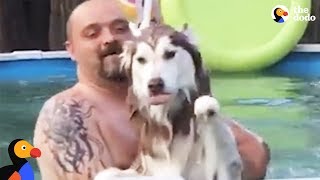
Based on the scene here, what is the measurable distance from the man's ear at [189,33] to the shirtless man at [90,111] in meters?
0.16

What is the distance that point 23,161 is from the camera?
2.19 m

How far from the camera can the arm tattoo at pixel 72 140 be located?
7.20 feet

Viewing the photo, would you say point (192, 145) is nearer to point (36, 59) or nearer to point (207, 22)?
point (207, 22)

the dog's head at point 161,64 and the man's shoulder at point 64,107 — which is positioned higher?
the dog's head at point 161,64

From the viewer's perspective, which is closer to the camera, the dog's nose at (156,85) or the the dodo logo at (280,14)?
the dog's nose at (156,85)

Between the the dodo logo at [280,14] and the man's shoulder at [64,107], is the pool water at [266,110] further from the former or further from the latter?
the the dodo logo at [280,14]

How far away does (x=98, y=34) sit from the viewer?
7.19ft

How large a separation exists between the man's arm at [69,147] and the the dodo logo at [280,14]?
61cm

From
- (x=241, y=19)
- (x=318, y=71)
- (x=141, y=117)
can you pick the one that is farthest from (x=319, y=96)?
Result: (x=141, y=117)

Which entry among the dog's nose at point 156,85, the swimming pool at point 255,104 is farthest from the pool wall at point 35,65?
the dog's nose at point 156,85

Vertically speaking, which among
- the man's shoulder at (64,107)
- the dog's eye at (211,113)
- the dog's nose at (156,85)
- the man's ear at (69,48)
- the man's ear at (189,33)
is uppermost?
the man's ear at (189,33)

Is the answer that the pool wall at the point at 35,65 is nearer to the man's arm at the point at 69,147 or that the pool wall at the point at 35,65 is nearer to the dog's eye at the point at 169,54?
the man's arm at the point at 69,147

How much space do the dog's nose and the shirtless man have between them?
9cm

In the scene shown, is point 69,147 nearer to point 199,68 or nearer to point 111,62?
point 111,62
